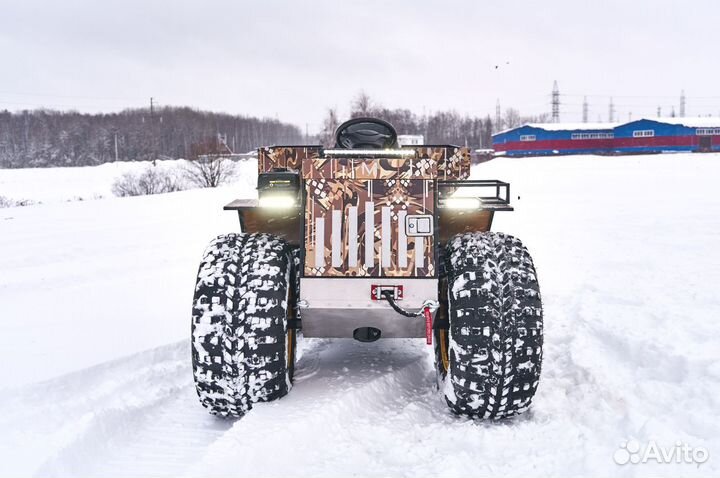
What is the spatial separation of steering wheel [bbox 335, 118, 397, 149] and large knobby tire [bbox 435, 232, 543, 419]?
7.35ft

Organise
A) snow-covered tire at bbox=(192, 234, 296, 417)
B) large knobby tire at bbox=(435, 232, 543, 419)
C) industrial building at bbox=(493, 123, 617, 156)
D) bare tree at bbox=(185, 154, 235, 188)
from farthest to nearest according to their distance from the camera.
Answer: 1. industrial building at bbox=(493, 123, 617, 156)
2. bare tree at bbox=(185, 154, 235, 188)
3. snow-covered tire at bbox=(192, 234, 296, 417)
4. large knobby tire at bbox=(435, 232, 543, 419)

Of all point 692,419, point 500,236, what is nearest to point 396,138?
point 500,236

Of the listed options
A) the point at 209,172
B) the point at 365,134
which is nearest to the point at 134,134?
the point at 209,172

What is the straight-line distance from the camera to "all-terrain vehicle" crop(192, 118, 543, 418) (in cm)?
353

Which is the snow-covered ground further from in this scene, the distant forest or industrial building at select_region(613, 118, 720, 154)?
the distant forest

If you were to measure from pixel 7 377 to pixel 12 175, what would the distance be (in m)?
63.3

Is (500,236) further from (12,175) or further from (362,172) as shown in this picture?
(12,175)

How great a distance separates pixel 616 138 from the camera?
55656 mm

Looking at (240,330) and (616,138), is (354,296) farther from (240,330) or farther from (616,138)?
(616,138)

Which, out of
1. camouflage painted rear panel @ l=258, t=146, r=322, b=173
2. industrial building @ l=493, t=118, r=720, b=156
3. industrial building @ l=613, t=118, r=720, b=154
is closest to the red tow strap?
camouflage painted rear panel @ l=258, t=146, r=322, b=173

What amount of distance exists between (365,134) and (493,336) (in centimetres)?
276

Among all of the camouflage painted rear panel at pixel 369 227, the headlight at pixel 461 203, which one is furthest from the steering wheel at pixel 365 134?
the camouflage painted rear panel at pixel 369 227

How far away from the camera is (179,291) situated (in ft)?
24.7

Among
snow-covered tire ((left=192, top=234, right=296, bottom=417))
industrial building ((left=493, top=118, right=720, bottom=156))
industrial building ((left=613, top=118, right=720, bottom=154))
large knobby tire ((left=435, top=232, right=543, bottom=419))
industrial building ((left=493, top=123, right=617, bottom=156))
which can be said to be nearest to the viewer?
large knobby tire ((left=435, top=232, right=543, bottom=419))
